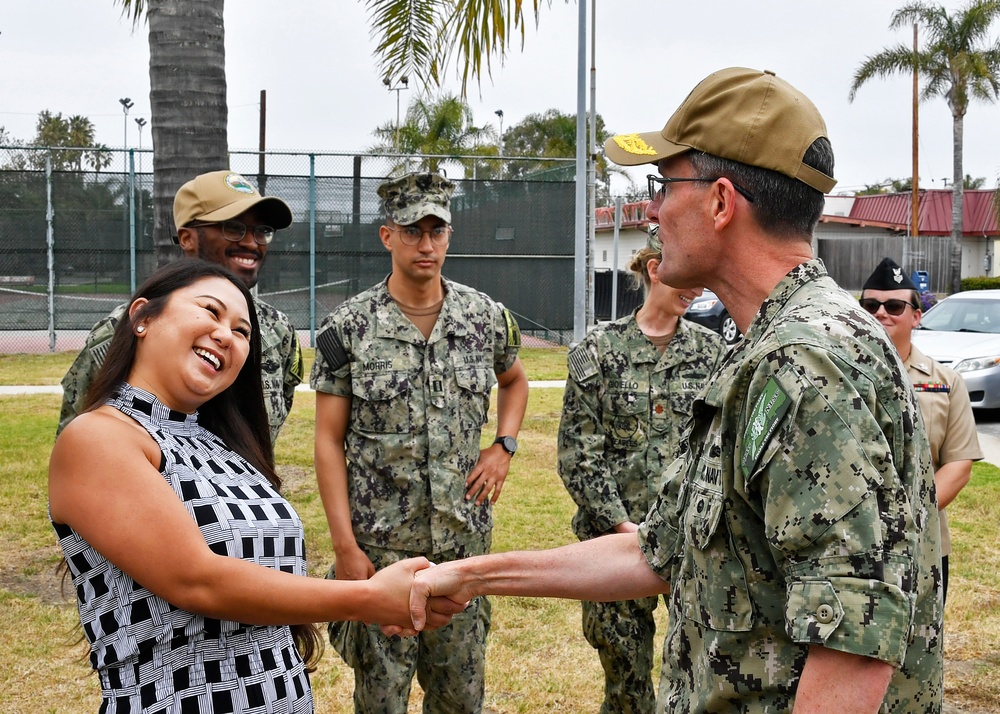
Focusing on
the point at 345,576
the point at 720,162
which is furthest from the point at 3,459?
the point at 720,162

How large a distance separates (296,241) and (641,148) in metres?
14.8

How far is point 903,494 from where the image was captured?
157cm

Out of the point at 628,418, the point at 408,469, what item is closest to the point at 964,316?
the point at 628,418

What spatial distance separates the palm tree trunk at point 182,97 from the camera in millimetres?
5477

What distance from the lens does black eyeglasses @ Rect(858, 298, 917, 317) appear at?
4.21 metres

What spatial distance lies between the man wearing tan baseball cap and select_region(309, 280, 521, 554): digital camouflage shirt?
1694 mm

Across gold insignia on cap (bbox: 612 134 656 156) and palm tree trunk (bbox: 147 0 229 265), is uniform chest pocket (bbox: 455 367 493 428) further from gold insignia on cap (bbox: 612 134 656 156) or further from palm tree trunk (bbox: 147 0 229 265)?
palm tree trunk (bbox: 147 0 229 265)

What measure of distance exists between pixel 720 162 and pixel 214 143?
442cm

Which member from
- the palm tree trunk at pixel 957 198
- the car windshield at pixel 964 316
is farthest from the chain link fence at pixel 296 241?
the palm tree trunk at pixel 957 198

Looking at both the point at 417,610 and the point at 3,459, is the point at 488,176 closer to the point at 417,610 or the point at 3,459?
the point at 3,459

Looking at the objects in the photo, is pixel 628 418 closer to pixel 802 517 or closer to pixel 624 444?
pixel 624 444

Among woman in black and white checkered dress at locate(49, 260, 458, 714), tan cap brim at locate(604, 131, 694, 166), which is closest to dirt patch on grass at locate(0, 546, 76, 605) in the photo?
woman in black and white checkered dress at locate(49, 260, 458, 714)

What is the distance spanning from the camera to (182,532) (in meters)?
2.04

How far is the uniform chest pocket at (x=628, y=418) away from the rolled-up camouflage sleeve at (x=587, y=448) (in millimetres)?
54
